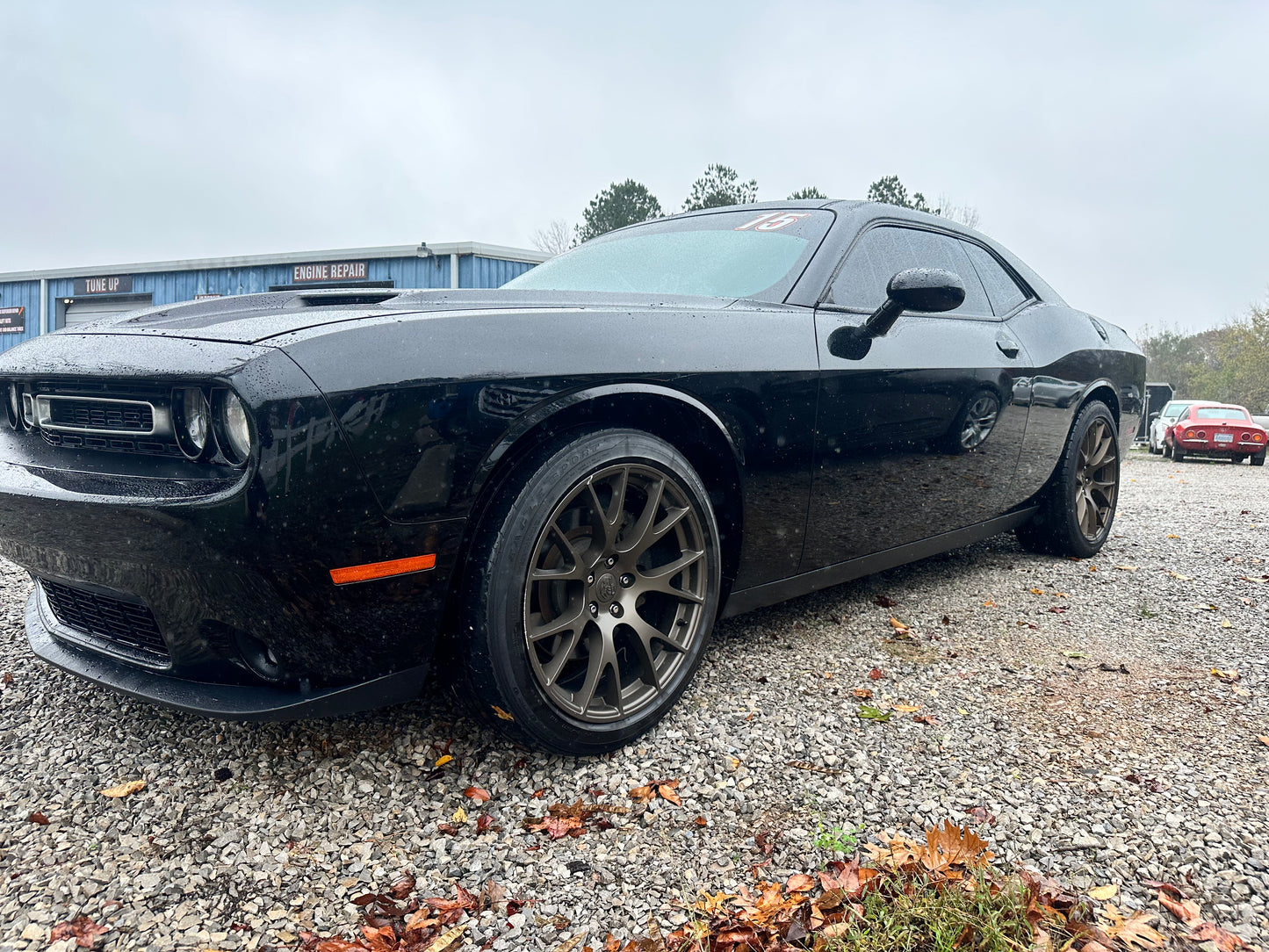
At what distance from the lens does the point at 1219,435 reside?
17625 millimetres

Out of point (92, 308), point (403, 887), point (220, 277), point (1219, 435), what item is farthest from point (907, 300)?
point (92, 308)

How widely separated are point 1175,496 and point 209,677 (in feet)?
30.8

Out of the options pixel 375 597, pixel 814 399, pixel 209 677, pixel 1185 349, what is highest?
pixel 1185 349

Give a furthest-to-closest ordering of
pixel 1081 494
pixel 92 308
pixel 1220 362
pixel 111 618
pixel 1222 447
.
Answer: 1. pixel 1220 362
2. pixel 92 308
3. pixel 1222 447
4. pixel 1081 494
5. pixel 111 618

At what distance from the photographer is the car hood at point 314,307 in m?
1.74

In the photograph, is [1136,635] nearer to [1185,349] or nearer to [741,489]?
[741,489]

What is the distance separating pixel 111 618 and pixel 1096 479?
4.43 m

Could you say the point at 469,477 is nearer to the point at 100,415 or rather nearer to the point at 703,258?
the point at 100,415

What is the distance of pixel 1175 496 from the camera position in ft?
28.0

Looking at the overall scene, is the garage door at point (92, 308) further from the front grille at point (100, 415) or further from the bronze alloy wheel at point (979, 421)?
the bronze alloy wheel at point (979, 421)

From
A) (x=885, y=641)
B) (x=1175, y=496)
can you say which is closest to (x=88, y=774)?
(x=885, y=641)

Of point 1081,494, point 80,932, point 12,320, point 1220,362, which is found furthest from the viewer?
point 1220,362

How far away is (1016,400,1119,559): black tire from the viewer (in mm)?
4098

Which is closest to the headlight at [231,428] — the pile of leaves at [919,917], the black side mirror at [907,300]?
the pile of leaves at [919,917]
